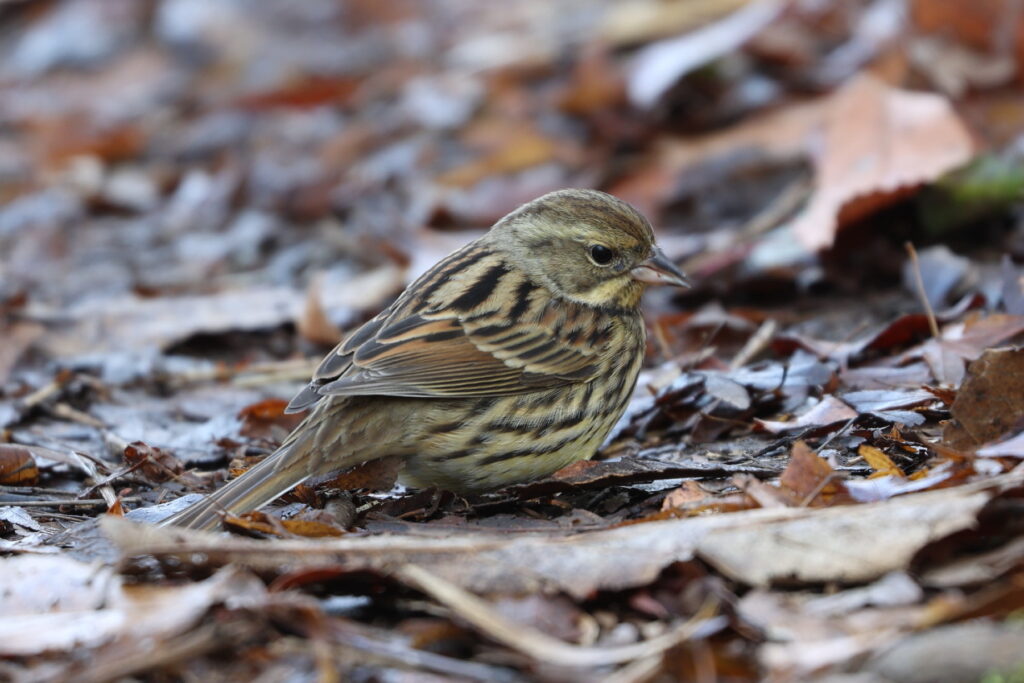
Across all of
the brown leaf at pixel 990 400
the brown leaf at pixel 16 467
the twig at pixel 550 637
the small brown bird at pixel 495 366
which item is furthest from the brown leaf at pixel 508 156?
the twig at pixel 550 637

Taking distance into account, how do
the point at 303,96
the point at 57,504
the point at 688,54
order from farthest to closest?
the point at 303,96 → the point at 688,54 → the point at 57,504

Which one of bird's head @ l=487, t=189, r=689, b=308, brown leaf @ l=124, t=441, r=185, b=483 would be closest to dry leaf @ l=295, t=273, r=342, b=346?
bird's head @ l=487, t=189, r=689, b=308

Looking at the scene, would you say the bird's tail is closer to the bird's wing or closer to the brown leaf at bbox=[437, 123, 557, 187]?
the bird's wing

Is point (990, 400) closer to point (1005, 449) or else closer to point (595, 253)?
point (1005, 449)

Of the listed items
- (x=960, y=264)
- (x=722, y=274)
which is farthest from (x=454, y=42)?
(x=960, y=264)


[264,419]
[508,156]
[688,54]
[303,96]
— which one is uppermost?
[688,54]

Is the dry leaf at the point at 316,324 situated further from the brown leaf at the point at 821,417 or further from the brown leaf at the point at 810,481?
the brown leaf at the point at 810,481

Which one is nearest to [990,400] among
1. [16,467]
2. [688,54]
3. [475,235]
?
[16,467]

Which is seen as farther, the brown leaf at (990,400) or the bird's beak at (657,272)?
the bird's beak at (657,272)
